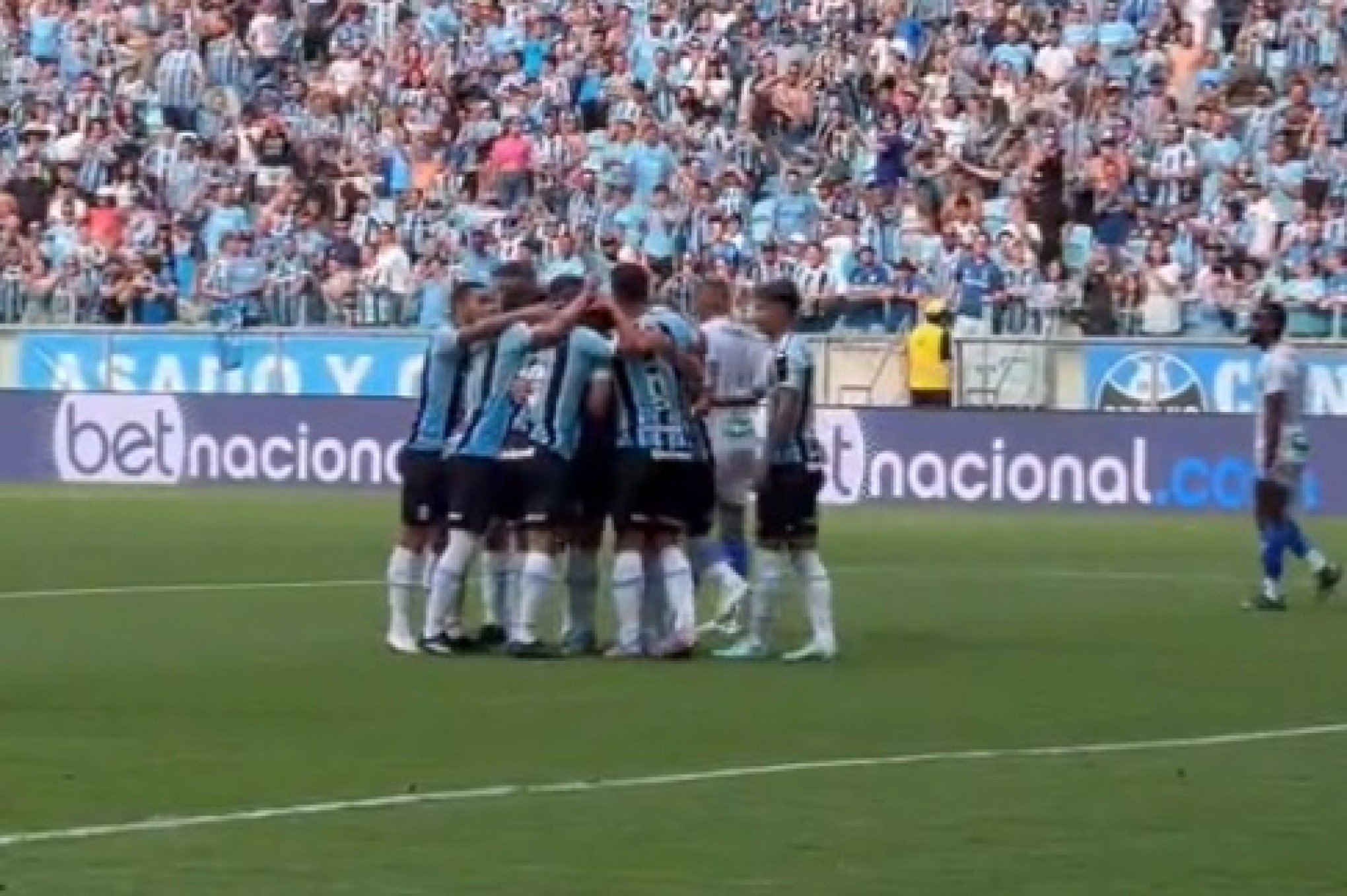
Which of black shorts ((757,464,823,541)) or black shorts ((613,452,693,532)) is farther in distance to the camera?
black shorts ((613,452,693,532))

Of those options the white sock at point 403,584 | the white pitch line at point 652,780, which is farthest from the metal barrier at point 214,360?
the white pitch line at point 652,780

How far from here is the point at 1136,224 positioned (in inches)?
1510

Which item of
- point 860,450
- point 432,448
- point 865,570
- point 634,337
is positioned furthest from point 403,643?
point 860,450

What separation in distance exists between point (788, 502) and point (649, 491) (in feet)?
2.42

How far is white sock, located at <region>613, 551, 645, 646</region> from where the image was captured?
1927cm

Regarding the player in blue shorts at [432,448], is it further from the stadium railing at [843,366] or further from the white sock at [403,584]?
the stadium railing at [843,366]

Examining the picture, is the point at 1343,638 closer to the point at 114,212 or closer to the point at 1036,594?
the point at 1036,594

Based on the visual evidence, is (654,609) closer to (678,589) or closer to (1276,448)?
(678,589)

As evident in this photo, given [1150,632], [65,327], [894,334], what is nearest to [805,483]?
[1150,632]

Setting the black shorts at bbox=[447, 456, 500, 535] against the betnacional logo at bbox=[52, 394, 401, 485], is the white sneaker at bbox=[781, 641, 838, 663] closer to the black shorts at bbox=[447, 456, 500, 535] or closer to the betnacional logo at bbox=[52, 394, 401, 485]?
the black shorts at bbox=[447, 456, 500, 535]

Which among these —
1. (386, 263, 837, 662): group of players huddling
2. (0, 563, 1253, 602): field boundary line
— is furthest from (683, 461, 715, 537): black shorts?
(0, 563, 1253, 602): field boundary line

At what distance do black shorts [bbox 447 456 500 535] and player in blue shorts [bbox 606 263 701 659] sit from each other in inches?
26.0

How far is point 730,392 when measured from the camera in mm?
20062

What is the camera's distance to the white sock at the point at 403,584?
784 inches
